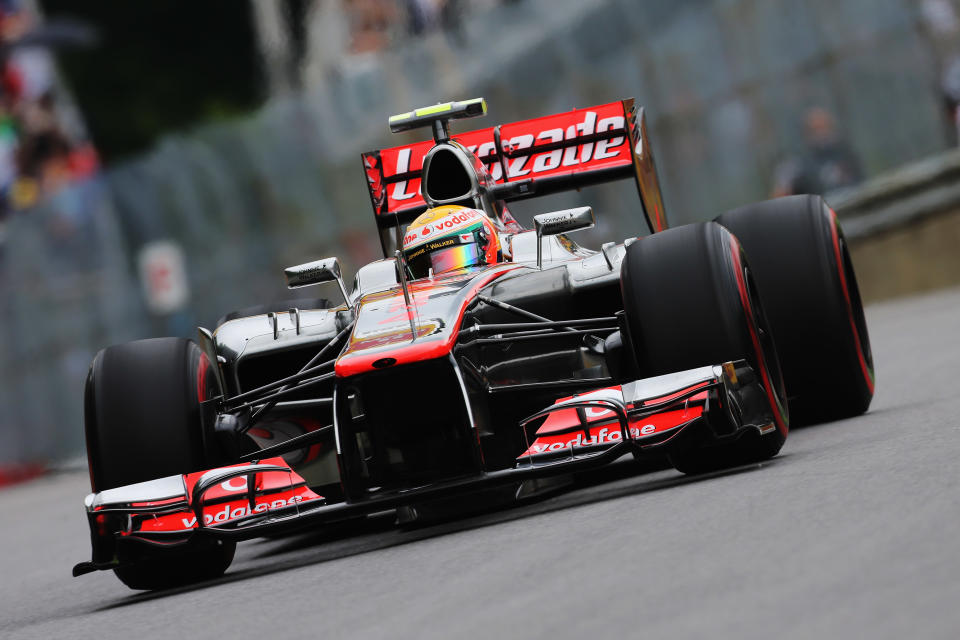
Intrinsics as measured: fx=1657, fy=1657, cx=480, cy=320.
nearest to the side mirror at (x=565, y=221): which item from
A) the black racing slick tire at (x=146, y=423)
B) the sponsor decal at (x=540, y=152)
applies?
the black racing slick tire at (x=146, y=423)

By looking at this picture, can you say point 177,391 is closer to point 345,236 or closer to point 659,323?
point 659,323

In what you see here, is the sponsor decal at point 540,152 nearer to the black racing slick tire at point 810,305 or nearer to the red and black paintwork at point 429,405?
the red and black paintwork at point 429,405

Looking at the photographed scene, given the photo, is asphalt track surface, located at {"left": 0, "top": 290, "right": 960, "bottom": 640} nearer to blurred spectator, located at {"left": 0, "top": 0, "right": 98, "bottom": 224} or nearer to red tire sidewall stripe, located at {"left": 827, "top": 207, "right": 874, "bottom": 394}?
red tire sidewall stripe, located at {"left": 827, "top": 207, "right": 874, "bottom": 394}

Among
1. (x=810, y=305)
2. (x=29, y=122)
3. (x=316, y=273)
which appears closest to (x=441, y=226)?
(x=316, y=273)

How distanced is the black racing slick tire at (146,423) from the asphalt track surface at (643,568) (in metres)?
0.47

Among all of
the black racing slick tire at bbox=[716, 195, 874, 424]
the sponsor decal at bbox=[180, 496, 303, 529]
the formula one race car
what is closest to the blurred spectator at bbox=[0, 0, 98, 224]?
the formula one race car

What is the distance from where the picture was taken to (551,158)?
10516 millimetres

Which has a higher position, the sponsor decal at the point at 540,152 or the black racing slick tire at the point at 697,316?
the sponsor decal at the point at 540,152

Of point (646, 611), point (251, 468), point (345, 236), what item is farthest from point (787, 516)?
point (345, 236)

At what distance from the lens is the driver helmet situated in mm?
8398

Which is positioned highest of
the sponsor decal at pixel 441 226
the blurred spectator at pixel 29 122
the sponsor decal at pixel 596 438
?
the blurred spectator at pixel 29 122

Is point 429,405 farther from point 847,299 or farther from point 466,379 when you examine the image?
point 847,299

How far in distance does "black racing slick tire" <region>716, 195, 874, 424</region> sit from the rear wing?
196cm

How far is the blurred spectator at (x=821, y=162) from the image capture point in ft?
64.3
